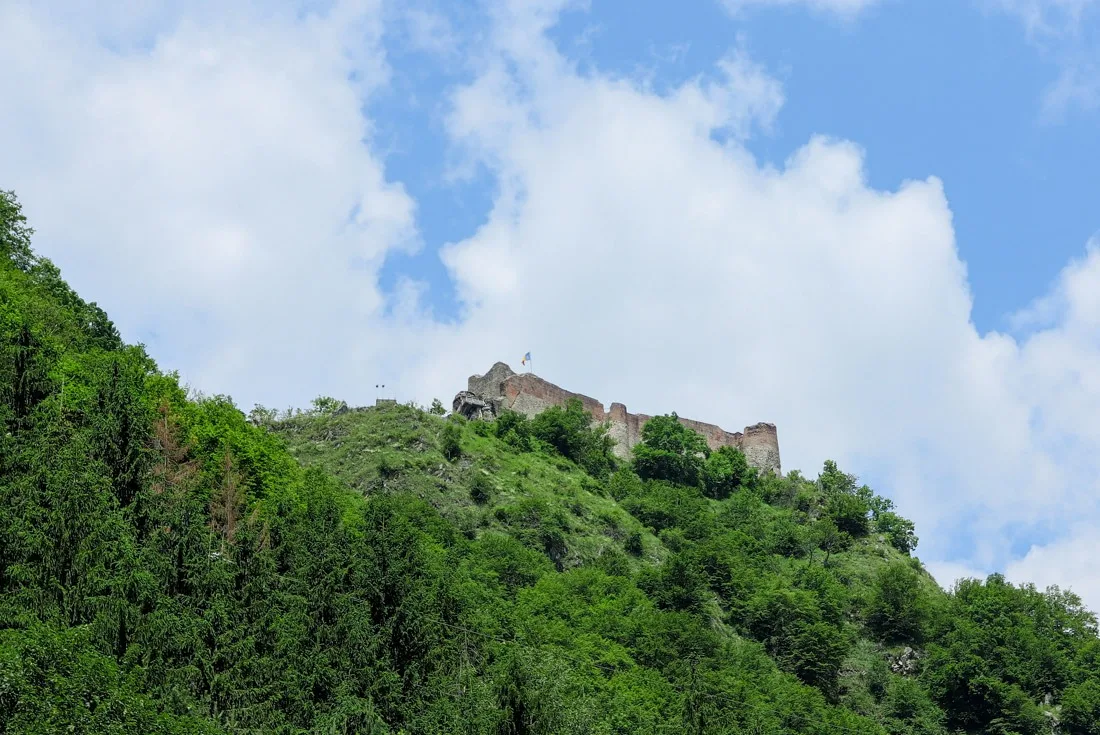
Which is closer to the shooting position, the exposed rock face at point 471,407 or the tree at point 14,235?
the tree at point 14,235

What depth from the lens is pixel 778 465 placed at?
95.9 metres

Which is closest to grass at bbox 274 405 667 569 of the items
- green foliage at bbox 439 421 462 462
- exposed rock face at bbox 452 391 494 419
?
green foliage at bbox 439 421 462 462

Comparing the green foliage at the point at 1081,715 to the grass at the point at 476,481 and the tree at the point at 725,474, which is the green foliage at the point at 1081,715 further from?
the tree at the point at 725,474

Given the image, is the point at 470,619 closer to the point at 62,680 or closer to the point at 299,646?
the point at 299,646

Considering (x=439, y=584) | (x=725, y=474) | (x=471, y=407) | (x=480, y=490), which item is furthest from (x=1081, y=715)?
(x=471, y=407)

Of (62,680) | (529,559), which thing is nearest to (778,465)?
(529,559)

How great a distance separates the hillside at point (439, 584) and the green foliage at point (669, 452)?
0.19m

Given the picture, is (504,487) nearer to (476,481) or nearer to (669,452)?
(476,481)

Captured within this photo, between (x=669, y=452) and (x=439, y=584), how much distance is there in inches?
1868

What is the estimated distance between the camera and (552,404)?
86688 mm

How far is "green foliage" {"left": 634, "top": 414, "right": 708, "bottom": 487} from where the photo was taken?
85.2 metres

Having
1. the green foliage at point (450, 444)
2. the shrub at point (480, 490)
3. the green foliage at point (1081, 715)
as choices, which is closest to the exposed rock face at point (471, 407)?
the green foliage at point (450, 444)

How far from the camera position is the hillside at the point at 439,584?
28.5 m

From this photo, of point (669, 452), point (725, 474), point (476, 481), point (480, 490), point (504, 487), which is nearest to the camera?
point (480, 490)
